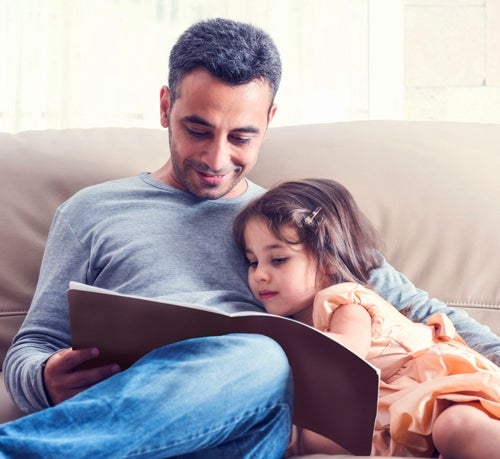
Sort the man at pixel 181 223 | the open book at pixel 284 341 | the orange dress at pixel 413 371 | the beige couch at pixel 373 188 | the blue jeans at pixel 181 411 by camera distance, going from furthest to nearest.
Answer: the beige couch at pixel 373 188
the man at pixel 181 223
the orange dress at pixel 413 371
the open book at pixel 284 341
the blue jeans at pixel 181 411

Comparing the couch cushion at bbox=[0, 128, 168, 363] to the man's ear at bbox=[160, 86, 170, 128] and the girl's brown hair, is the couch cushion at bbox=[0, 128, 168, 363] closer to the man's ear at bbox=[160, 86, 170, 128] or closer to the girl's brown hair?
the man's ear at bbox=[160, 86, 170, 128]

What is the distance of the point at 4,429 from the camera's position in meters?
0.97

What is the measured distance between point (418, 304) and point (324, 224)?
225 millimetres

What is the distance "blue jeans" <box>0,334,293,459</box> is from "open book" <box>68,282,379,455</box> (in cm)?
3

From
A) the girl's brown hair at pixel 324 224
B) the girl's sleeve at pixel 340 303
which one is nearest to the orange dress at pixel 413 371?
the girl's sleeve at pixel 340 303

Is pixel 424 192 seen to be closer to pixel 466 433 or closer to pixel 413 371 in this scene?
pixel 413 371

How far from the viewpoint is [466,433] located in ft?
3.78

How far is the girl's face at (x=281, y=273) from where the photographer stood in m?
1.54

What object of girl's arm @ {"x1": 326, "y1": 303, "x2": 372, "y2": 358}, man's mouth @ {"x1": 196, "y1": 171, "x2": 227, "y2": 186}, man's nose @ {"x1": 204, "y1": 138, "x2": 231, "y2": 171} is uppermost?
man's nose @ {"x1": 204, "y1": 138, "x2": 231, "y2": 171}

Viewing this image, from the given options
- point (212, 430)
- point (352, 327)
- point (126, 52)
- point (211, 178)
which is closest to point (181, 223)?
point (211, 178)

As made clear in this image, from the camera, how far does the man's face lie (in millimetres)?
1579

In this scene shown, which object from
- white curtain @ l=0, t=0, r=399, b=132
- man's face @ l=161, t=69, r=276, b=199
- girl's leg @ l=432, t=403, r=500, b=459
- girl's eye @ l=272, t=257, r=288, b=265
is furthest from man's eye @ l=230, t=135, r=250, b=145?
white curtain @ l=0, t=0, r=399, b=132

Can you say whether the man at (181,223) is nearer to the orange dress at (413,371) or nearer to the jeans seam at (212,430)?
the orange dress at (413,371)

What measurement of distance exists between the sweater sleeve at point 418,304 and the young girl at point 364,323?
3 centimetres
